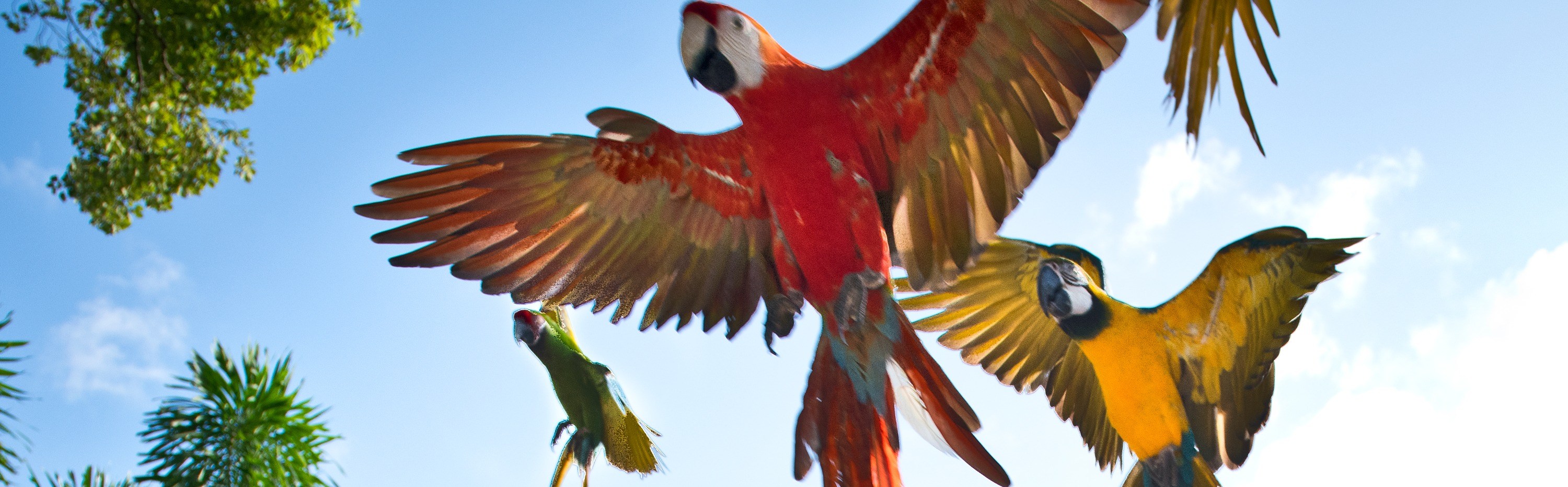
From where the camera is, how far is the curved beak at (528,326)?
1819mm

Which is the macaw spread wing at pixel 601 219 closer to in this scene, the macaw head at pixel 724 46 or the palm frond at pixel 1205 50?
the macaw head at pixel 724 46

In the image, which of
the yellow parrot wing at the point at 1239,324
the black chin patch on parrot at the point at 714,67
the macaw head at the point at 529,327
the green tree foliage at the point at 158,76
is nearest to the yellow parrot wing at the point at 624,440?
the macaw head at the point at 529,327

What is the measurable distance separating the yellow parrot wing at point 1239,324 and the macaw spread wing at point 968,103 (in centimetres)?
45

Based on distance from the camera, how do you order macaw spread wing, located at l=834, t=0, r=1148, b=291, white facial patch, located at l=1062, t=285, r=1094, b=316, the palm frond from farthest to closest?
1. white facial patch, located at l=1062, t=285, r=1094, b=316
2. macaw spread wing, located at l=834, t=0, r=1148, b=291
3. the palm frond

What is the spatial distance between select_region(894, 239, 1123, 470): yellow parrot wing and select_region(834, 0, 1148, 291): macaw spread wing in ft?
1.33

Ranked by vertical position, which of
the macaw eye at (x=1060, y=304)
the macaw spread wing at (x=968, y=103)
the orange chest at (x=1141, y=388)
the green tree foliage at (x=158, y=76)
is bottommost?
the orange chest at (x=1141, y=388)

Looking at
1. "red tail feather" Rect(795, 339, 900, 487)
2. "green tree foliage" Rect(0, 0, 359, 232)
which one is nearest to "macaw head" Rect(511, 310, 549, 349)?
"red tail feather" Rect(795, 339, 900, 487)

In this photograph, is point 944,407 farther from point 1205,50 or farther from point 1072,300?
point 1205,50

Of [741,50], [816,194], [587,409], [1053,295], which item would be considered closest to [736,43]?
[741,50]

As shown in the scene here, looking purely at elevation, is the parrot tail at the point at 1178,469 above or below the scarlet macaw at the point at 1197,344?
below

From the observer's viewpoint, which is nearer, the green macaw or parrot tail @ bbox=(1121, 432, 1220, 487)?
parrot tail @ bbox=(1121, 432, 1220, 487)

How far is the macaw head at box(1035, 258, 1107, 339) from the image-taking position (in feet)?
5.14

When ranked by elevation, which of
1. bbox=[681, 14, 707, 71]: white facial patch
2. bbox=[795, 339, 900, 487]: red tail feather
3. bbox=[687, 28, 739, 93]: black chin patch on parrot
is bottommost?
bbox=[795, 339, 900, 487]: red tail feather

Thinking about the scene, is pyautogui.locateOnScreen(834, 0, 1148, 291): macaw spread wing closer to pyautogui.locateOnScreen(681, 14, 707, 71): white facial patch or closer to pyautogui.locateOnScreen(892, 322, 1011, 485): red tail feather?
pyautogui.locateOnScreen(892, 322, 1011, 485): red tail feather
